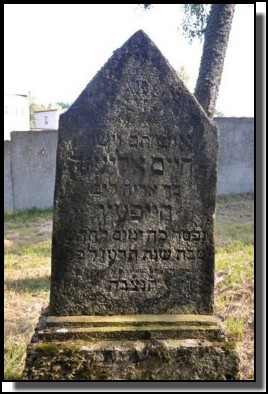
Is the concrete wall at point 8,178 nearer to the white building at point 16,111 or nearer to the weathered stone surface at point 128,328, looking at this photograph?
the weathered stone surface at point 128,328

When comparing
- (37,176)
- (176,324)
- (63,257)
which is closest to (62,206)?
(63,257)

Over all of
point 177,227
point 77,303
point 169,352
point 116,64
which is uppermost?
point 116,64

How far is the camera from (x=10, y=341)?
4098 mm

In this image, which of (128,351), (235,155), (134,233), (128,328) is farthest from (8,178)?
(128,351)

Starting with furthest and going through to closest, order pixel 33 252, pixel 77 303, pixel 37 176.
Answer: pixel 37 176, pixel 33 252, pixel 77 303

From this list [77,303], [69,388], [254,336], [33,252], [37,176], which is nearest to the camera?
[69,388]

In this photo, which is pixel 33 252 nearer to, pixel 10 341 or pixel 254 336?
pixel 10 341

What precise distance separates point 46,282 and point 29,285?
23cm

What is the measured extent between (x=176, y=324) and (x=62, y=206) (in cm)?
108

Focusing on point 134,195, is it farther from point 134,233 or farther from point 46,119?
point 46,119

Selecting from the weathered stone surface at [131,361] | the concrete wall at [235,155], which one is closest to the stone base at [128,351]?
the weathered stone surface at [131,361]

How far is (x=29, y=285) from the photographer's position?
5750mm

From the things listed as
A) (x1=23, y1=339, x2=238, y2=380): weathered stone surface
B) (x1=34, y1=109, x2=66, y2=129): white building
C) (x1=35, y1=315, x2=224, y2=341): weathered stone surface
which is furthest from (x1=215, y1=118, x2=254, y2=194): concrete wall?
(x1=34, y1=109, x2=66, y2=129): white building

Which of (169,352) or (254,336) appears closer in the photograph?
(169,352)
